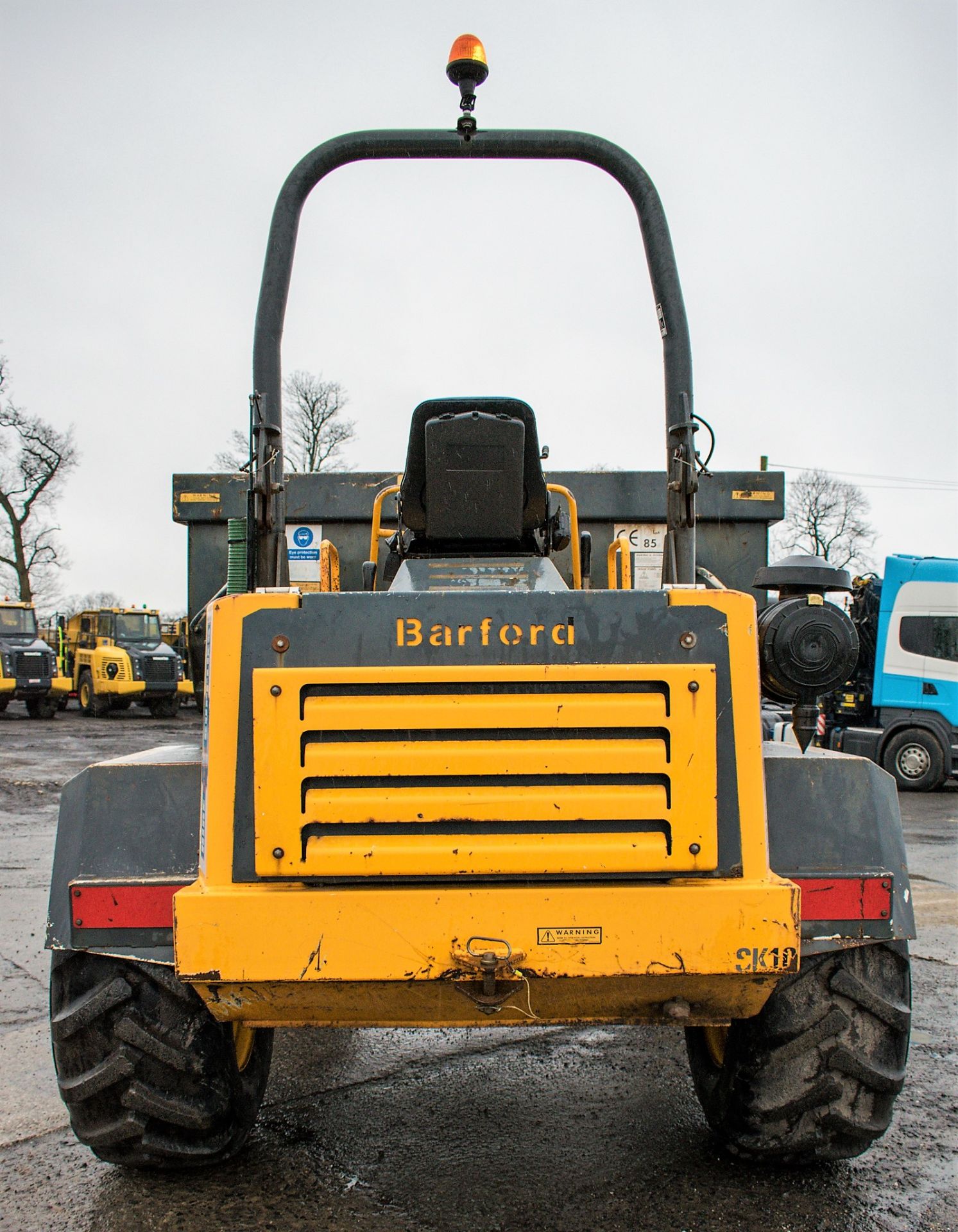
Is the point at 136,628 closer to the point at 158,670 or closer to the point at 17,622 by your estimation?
the point at 158,670

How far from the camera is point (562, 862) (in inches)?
95.5

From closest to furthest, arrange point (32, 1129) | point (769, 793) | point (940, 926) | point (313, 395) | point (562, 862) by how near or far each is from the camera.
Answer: point (562, 862) < point (769, 793) < point (32, 1129) < point (940, 926) < point (313, 395)

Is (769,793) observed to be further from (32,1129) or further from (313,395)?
(313,395)

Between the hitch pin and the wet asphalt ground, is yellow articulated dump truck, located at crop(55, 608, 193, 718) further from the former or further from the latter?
the hitch pin

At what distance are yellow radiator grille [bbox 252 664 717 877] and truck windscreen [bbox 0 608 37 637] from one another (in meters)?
25.9

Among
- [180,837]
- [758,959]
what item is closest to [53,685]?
[180,837]

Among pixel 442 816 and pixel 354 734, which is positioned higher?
pixel 354 734

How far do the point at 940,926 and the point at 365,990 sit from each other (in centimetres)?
467

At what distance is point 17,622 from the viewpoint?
86.5 ft

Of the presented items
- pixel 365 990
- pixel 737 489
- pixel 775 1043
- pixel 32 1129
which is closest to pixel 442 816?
pixel 365 990

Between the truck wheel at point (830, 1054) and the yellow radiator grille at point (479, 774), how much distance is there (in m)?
0.65

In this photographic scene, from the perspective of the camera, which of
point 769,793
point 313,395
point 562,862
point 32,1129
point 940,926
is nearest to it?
point 562,862

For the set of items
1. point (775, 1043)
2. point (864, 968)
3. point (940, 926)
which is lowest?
point (940, 926)

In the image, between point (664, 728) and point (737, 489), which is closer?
point (664, 728)
